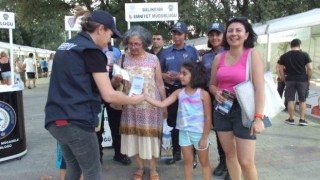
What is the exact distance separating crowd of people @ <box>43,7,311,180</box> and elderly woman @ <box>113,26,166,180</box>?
11mm

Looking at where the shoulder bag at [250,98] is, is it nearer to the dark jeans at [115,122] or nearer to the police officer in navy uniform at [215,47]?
the police officer in navy uniform at [215,47]

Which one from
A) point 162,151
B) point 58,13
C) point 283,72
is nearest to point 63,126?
point 162,151

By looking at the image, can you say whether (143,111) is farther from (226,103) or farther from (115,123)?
(226,103)

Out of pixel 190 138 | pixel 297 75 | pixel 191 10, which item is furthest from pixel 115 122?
pixel 191 10

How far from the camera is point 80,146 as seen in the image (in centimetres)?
240

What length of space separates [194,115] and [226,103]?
49 cm

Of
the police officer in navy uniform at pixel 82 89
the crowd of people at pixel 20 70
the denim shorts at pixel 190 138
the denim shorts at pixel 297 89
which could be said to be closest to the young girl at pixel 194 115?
the denim shorts at pixel 190 138

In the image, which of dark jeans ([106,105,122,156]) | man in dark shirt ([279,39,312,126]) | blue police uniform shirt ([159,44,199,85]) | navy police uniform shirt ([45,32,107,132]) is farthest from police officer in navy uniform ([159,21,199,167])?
man in dark shirt ([279,39,312,126])

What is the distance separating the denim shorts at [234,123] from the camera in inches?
114

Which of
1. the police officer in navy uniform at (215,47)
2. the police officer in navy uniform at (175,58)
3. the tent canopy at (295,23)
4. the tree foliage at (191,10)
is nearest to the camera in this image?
the police officer in navy uniform at (215,47)

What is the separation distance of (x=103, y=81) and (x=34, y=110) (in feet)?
27.7

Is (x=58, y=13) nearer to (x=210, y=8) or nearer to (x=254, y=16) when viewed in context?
(x=210, y=8)

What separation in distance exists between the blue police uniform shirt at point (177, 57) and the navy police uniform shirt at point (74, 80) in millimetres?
1977

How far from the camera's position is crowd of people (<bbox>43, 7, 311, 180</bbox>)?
91.5 inches
